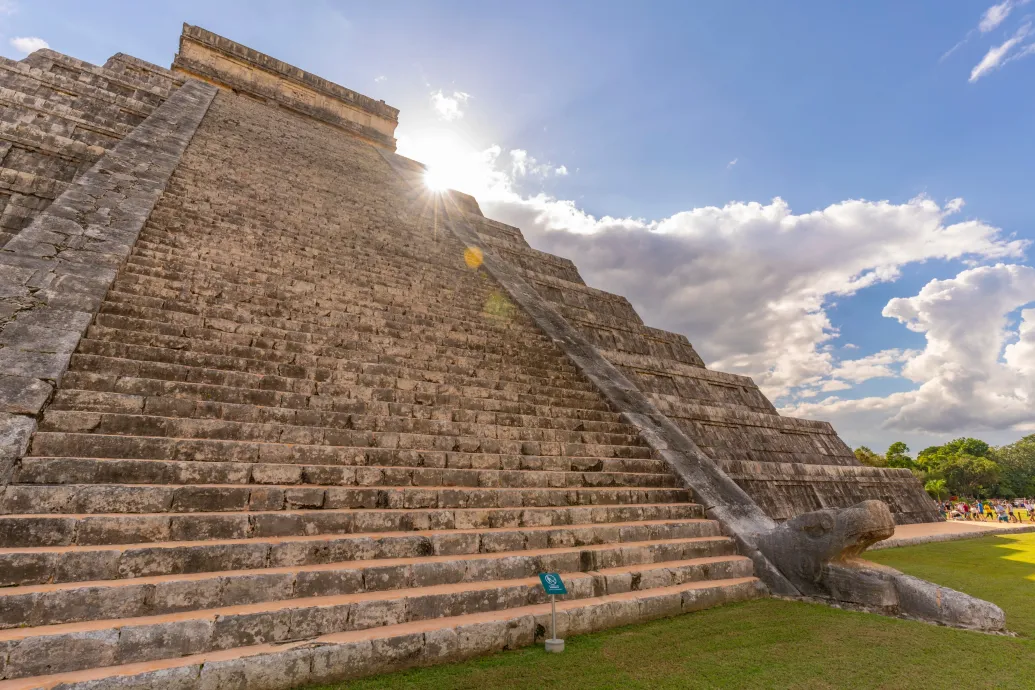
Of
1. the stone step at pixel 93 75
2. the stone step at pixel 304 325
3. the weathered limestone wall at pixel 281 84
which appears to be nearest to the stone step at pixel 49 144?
the stone step at pixel 93 75

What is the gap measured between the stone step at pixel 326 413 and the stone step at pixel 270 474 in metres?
0.76

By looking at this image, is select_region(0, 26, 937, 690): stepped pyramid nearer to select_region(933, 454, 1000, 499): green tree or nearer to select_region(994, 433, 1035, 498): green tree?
select_region(933, 454, 1000, 499): green tree

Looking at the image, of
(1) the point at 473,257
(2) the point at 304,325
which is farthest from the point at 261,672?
(1) the point at 473,257

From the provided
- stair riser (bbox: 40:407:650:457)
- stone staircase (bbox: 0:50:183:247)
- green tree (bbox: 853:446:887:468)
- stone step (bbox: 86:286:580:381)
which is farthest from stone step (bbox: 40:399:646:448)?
green tree (bbox: 853:446:887:468)

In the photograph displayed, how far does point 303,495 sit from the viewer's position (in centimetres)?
402

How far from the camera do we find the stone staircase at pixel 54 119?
8625 mm

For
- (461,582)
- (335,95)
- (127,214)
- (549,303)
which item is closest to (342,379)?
(461,582)

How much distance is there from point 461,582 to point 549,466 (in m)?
2.11

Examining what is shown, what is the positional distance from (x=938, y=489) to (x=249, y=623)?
219 ft

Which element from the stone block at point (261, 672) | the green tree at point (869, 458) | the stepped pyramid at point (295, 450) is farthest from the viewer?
the green tree at point (869, 458)

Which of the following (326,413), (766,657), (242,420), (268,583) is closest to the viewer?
(268,583)

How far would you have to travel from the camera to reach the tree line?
2030 inches

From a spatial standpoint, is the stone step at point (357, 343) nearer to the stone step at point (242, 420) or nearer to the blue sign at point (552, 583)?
the stone step at point (242, 420)

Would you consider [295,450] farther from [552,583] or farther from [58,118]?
[58,118]
